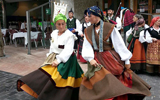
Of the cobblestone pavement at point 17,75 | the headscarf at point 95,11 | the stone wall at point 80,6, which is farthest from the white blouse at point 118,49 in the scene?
the stone wall at point 80,6

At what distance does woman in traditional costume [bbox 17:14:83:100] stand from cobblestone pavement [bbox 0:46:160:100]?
2.19 ft

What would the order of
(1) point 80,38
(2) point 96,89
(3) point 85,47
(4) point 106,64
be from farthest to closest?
(1) point 80,38
(3) point 85,47
(4) point 106,64
(2) point 96,89

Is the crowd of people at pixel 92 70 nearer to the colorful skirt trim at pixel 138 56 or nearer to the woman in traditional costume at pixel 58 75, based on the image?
the woman in traditional costume at pixel 58 75

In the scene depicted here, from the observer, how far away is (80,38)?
24.0 ft

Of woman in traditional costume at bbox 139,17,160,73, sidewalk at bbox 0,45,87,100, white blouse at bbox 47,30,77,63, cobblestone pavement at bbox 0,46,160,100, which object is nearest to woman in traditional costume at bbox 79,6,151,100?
white blouse at bbox 47,30,77,63

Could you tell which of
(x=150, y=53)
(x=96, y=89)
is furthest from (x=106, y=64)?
(x=150, y=53)

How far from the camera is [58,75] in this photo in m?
3.44

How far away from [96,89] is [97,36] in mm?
818

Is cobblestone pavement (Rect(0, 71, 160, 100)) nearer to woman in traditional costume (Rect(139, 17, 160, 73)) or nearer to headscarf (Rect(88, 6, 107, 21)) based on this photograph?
woman in traditional costume (Rect(139, 17, 160, 73))

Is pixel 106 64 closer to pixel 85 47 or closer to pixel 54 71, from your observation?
pixel 85 47

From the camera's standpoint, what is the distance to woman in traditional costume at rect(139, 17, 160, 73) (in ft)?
18.1

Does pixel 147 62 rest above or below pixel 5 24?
below

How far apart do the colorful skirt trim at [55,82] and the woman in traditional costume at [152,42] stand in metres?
2.70

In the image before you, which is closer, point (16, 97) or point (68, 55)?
point (68, 55)
